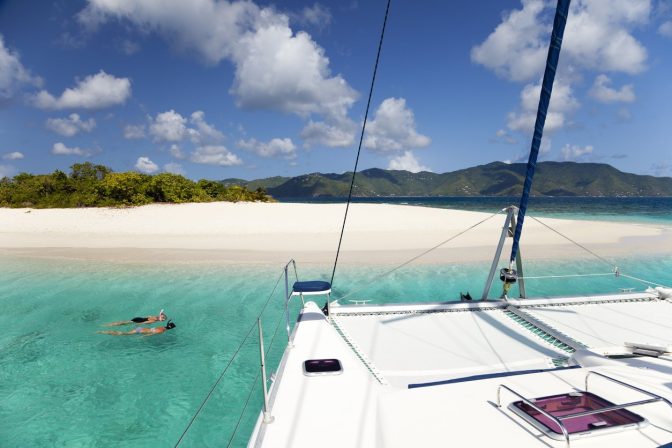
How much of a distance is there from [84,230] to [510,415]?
133 ft

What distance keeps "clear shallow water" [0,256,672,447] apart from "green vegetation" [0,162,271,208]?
26.5 m

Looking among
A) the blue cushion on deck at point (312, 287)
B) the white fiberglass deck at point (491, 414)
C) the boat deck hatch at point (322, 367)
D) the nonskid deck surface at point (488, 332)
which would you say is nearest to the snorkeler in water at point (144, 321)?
the nonskid deck surface at point (488, 332)

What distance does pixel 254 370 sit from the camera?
29.1 feet

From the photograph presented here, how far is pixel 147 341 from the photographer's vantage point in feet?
35.1

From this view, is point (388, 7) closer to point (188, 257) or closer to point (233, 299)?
point (233, 299)

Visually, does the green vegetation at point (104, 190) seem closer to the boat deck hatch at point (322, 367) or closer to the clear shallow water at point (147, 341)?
the clear shallow water at point (147, 341)

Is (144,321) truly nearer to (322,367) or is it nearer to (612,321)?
(322,367)

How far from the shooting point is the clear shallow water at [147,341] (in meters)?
6.93

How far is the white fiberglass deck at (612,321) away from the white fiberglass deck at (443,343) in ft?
2.69

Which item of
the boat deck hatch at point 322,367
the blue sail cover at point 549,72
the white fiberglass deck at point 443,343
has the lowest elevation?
the white fiberglass deck at point 443,343

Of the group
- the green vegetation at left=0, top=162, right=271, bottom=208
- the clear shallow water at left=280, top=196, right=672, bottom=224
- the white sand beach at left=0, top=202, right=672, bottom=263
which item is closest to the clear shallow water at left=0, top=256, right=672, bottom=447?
the white sand beach at left=0, top=202, right=672, bottom=263

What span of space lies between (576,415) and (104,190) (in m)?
53.2

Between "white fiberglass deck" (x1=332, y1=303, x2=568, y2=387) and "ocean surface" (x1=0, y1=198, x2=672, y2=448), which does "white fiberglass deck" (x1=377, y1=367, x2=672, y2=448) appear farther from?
"ocean surface" (x1=0, y1=198, x2=672, y2=448)

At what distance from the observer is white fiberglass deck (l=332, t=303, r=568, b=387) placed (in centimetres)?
601
